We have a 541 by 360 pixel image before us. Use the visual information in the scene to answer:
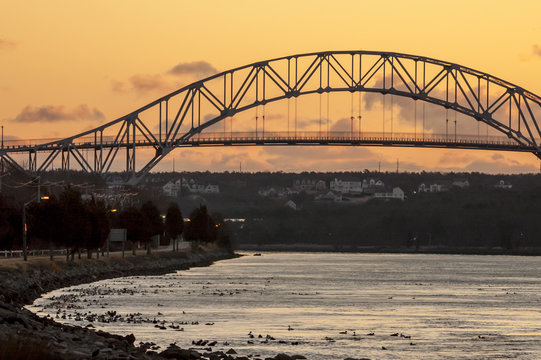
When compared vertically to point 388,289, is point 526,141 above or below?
above

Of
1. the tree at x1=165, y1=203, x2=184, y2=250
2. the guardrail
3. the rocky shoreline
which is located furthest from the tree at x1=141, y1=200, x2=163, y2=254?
the guardrail

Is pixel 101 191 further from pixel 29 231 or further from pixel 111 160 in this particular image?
pixel 29 231

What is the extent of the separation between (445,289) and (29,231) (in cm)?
3145

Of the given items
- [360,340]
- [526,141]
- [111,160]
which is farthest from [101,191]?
[360,340]

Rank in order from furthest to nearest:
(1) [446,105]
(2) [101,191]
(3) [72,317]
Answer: (2) [101,191] → (1) [446,105] → (3) [72,317]

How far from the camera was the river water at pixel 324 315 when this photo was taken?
44531mm

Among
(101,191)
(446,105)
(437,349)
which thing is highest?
(446,105)

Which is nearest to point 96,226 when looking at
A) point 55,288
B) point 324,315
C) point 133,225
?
point 55,288

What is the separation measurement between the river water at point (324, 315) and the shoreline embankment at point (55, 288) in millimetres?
1800

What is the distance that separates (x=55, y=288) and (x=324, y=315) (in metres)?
22.1

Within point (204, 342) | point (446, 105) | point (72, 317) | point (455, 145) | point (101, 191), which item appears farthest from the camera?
point (455, 145)

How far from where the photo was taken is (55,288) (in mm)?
75312

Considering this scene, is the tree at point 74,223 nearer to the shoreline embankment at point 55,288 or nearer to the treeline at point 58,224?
the treeline at point 58,224

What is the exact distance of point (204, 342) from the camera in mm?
43750
